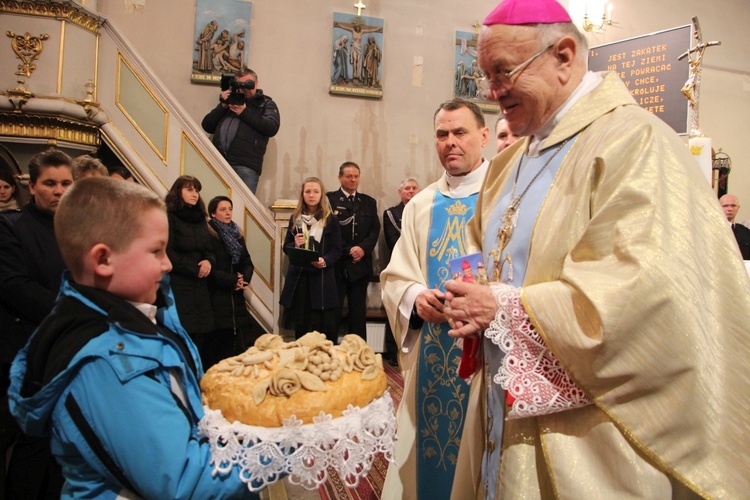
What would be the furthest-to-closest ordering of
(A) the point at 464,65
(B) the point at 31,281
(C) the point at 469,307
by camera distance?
1. (A) the point at 464,65
2. (B) the point at 31,281
3. (C) the point at 469,307

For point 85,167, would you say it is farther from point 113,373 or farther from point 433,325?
point 113,373

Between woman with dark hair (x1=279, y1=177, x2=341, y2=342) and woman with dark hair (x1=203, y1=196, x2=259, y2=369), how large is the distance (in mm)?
622

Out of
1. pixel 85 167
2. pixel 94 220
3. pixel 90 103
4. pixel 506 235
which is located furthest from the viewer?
pixel 90 103

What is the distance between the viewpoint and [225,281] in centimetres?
502

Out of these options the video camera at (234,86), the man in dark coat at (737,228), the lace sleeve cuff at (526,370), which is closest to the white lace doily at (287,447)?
the lace sleeve cuff at (526,370)

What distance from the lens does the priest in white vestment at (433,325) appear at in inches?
106

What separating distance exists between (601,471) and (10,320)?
257 cm

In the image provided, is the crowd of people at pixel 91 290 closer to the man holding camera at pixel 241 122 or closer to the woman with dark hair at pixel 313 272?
the woman with dark hair at pixel 313 272

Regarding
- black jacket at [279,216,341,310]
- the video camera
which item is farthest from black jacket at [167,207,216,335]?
the video camera

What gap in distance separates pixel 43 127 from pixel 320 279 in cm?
292

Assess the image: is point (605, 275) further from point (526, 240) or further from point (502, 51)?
point (502, 51)

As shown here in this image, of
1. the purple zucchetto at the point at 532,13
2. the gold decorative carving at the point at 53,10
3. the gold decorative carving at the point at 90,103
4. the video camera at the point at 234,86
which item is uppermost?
the gold decorative carving at the point at 53,10

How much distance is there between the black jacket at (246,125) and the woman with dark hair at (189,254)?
2.58m

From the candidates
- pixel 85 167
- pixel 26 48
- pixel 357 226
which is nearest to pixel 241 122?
pixel 357 226
